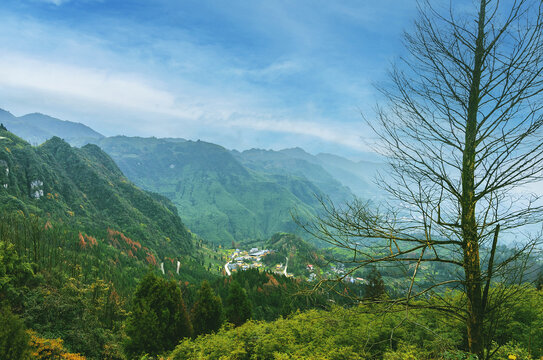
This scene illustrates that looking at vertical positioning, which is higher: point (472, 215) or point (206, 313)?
point (472, 215)

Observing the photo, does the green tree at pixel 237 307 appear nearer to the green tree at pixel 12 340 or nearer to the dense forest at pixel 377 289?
the dense forest at pixel 377 289

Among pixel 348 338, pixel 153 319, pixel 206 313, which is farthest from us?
pixel 206 313

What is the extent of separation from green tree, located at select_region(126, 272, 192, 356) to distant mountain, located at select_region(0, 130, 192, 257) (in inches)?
4106

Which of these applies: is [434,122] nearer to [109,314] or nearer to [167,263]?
[109,314]

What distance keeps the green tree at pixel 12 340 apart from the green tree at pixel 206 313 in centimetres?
1704

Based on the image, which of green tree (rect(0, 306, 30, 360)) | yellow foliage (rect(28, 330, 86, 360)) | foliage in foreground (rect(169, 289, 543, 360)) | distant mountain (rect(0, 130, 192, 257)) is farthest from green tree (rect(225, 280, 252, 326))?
distant mountain (rect(0, 130, 192, 257))

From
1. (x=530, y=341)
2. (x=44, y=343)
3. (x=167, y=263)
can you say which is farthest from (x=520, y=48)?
(x=167, y=263)

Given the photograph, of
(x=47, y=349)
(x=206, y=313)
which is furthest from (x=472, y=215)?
(x=47, y=349)

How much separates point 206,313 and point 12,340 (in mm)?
18389

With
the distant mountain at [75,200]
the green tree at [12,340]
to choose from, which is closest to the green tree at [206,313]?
the green tree at [12,340]

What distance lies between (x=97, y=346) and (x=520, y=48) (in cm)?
4291

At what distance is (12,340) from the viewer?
1463 cm

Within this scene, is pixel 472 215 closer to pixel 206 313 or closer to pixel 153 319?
pixel 153 319

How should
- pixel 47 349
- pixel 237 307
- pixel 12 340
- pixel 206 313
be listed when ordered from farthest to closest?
pixel 237 307
pixel 206 313
pixel 47 349
pixel 12 340
